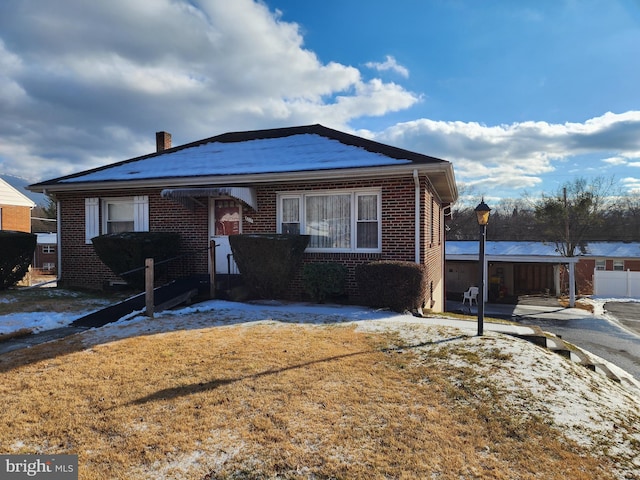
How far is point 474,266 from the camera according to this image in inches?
1067

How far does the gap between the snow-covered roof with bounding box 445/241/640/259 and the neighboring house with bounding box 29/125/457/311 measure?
45.0 feet

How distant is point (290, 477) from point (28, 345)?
4.91 metres

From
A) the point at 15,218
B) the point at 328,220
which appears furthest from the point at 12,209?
the point at 328,220

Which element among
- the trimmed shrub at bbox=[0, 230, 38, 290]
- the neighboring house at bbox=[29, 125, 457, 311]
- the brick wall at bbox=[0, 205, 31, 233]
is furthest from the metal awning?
the brick wall at bbox=[0, 205, 31, 233]

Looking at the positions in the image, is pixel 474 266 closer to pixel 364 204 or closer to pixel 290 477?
pixel 364 204

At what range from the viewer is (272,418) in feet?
10.8

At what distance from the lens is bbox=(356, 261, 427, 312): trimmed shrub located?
781 cm

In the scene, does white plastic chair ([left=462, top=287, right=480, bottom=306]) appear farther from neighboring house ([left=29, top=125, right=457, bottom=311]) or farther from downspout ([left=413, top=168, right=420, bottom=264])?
downspout ([left=413, top=168, right=420, bottom=264])

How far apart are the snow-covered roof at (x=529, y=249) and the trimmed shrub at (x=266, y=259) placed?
58.5 feet

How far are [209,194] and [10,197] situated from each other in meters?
27.1

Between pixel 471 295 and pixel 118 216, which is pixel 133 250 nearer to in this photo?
pixel 118 216

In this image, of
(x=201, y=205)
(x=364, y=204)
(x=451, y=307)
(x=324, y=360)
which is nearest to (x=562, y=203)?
(x=451, y=307)

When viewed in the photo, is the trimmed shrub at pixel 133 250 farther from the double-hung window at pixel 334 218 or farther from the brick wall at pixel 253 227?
the double-hung window at pixel 334 218

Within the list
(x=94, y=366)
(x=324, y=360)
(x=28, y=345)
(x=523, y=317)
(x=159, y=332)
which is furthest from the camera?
(x=523, y=317)
